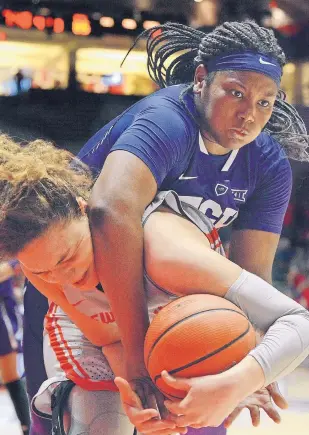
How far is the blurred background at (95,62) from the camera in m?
1.63

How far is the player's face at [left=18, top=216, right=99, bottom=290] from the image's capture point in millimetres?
1150

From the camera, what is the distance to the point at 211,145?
1.34m

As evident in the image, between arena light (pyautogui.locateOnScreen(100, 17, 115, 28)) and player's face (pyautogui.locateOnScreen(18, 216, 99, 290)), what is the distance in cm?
81

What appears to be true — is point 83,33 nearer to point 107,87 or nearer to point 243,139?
point 107,87

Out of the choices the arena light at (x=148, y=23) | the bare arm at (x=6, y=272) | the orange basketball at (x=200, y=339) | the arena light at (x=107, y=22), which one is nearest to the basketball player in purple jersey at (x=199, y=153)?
the orange basketball at (x=200, y=339)

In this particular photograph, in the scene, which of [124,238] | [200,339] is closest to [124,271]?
[124,238]

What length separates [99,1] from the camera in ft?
6.52

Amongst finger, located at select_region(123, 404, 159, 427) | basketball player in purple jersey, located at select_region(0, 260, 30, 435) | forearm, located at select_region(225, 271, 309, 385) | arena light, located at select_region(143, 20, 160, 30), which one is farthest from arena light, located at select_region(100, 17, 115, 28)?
finger, located at select_region(123, 404, 159, 427)

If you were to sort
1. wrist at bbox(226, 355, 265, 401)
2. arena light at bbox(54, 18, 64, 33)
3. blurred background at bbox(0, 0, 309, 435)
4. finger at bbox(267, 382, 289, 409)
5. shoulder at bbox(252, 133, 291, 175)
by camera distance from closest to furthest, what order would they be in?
wrist at bbox(226, 355, 265, 401)
finger at bbox(267, 382, 289, 409)
shoulder at bbox(252, 133, 291, 175)
blurred background at bbox(0, 0, 309, 435)
arena light at bbox(54, 18, 64, 33)

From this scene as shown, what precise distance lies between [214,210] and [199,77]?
0.25 m

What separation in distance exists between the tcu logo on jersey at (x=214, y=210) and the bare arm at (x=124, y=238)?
0.49 feet

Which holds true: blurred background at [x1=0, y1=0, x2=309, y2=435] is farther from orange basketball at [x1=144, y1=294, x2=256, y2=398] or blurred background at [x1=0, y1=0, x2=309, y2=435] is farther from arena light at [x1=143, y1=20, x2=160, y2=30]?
orange basketball at [x1=144, y1=294, x2=256, y2=398]

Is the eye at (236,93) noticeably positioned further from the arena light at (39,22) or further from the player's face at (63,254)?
the arena light at (39,22)

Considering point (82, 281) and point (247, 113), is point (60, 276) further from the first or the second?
point (247, 113)
